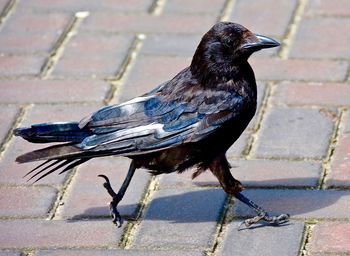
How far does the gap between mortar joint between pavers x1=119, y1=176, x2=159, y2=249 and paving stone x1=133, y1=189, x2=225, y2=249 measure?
0.02 metres

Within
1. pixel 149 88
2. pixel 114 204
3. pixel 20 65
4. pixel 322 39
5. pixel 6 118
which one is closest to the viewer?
pixel 114 204

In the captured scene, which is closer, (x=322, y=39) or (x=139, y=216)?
(x=139, y=216)

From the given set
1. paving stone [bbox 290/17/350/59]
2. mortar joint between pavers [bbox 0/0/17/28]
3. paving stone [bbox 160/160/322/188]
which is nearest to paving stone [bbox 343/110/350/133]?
paving stone [bbox 160/160/322/188]

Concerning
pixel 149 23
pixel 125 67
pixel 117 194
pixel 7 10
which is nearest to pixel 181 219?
pixel 117 194

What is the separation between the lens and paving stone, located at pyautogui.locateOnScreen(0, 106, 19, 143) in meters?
5.25

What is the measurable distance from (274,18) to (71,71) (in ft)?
4.12

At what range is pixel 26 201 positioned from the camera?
4641mm

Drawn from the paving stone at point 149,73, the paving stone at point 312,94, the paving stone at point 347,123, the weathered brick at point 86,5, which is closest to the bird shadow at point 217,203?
the paving stone at point 347,123

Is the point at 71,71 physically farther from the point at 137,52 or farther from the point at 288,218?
the point at 288,218

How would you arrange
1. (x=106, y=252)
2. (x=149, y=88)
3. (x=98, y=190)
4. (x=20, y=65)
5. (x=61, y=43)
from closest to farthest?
(x=106, y=252) < (x=98, y=190) < (x=149, y=88) < (x=20, y=65) < (x=61, y=43)

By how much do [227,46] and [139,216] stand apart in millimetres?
806

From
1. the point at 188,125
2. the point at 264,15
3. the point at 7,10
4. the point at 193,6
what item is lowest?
the point at 7,10

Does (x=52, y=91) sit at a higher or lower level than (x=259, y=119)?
lower

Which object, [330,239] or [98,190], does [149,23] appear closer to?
[98,190]
